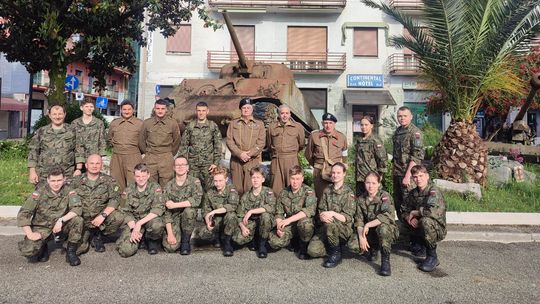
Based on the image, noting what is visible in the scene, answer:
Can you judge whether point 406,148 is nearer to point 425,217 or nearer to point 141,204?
point 425,217

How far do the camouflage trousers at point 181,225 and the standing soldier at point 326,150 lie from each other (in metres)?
1.62

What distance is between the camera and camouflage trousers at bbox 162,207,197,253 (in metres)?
4.66

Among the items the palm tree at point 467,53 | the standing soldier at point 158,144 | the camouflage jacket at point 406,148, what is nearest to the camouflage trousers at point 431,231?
the camouflage jacket at point 406,148

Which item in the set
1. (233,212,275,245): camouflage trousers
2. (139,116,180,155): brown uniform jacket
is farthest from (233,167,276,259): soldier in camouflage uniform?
(139,116,180,155): brown uniform jacket

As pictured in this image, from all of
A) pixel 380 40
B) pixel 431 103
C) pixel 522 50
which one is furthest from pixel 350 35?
pixel 522 50

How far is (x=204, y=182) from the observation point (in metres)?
5.74

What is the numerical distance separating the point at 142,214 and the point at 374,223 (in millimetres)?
2474

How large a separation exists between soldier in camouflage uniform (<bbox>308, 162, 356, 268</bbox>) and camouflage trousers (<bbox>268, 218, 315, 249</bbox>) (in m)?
0.10

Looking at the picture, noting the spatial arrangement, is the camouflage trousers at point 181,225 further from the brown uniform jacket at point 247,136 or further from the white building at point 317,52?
the white building at point 317,52

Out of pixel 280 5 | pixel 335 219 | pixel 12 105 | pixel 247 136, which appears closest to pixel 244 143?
pixel 247 136

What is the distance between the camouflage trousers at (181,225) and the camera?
4664 millimetres

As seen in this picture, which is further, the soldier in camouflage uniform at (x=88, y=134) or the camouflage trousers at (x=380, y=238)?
the soldier in camouflage uniform at (x=88, y=134)

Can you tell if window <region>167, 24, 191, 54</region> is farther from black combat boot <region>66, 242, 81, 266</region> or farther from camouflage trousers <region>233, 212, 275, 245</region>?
black combat boot <region>66, 242, 81, 266</region>

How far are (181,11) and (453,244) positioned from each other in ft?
27.5
